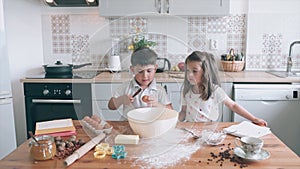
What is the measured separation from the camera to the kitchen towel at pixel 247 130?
1303 mm

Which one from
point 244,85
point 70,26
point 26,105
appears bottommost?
point 26,105

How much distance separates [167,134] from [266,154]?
1.29ft

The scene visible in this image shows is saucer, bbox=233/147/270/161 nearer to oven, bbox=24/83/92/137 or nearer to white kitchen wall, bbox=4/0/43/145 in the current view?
oven, bbox=24/83/92/137

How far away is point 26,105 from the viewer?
2.63 m

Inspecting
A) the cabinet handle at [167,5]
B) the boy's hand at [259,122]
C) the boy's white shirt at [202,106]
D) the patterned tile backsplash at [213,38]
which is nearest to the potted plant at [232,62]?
the patterned tile backsplash at [213,38]

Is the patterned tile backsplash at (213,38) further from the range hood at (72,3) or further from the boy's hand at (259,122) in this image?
the boy's hand at (259,122)

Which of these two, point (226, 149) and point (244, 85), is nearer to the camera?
point (226, 149)

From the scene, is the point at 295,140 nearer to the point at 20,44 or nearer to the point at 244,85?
the point at 244,85

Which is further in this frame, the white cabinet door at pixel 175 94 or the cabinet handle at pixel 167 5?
the cabinet handle at pixel 167 5

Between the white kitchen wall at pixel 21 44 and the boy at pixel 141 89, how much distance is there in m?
2.10

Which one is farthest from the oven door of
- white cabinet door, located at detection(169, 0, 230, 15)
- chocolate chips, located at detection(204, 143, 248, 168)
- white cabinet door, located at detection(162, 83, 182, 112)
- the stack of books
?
chocolate chips, located at detection(204, 143, 248, 168)

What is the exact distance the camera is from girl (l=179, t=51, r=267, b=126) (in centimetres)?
118

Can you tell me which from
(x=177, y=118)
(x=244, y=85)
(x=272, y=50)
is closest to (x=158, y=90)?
(x=177, y=118)

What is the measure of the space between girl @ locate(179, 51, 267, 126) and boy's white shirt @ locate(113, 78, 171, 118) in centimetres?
9
